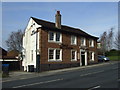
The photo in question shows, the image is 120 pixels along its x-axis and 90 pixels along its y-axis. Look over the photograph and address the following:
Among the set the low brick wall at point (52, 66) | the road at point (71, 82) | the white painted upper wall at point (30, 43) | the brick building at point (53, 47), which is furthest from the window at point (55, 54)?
the road at point (71, 82)

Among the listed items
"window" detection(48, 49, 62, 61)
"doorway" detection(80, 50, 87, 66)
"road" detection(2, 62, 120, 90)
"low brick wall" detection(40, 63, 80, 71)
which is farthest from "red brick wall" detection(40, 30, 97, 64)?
"road" detection(2, 62, 120, 90)

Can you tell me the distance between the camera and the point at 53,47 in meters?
30.3

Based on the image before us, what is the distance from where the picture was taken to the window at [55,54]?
1181 inches

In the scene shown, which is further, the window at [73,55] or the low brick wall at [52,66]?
the window at [73,55]

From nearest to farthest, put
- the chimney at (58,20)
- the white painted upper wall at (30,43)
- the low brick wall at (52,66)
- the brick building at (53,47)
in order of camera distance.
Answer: the low brick wall at (52,66), the brick building at (53,47), the white painted upper wall at (30,43), the chimney at (58,20)

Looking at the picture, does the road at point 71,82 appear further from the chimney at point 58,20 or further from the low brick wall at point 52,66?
the chimney at point 58,20

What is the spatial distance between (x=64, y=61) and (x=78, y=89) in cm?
2042

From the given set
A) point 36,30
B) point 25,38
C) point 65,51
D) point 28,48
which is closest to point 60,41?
point 65,51

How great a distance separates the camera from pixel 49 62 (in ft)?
96.1

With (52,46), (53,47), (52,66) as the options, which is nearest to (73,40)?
(53,47)

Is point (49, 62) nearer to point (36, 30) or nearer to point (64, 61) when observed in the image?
point (64, 61)

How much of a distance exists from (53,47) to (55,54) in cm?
116

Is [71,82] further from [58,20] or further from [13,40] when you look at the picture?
[13,40]

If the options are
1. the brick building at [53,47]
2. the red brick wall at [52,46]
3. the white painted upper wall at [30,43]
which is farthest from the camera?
the white painted upper wall at [30,43]
